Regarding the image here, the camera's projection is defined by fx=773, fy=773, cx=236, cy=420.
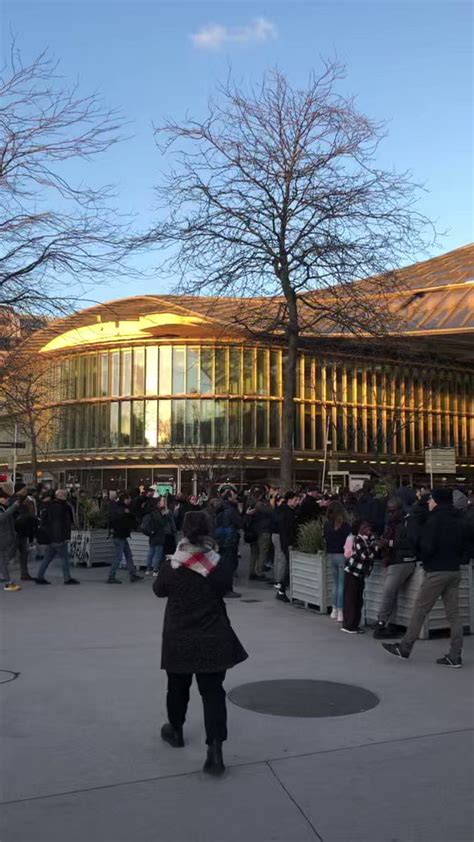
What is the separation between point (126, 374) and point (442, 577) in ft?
165

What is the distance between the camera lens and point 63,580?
1462 cm

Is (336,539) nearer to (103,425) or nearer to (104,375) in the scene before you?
(103,425)

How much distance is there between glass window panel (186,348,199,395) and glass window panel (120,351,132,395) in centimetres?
440

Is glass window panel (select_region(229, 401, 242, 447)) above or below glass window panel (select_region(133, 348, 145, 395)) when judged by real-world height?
below

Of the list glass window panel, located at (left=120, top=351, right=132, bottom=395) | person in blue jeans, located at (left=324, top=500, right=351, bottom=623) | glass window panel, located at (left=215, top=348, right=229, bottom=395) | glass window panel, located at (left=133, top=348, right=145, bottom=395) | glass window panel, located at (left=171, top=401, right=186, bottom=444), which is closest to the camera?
person in blue jeans, located at (left=324, top=500, right=351, bottom=623)

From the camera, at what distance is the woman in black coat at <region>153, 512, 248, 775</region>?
4.76 metres

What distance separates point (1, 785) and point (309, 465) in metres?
53.4

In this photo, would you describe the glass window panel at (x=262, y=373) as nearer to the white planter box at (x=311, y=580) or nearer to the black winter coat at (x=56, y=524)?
the black winter coat at (x=56, y=524)

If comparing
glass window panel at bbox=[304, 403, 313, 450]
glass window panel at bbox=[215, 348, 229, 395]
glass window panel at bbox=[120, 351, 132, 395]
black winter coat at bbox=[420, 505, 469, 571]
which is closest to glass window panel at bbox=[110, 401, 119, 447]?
glass window panel at bbox=[120, 351, 132, 395]

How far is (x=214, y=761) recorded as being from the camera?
182 inches

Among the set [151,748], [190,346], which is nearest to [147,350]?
[190,346]

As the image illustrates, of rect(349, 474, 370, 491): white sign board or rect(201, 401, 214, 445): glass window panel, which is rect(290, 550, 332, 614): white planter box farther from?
rect(201, 401, 214, 445): glass window panel

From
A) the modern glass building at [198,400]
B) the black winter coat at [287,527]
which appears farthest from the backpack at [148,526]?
the modern glass building at [198,400]

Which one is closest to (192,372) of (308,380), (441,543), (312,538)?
(308,380)
